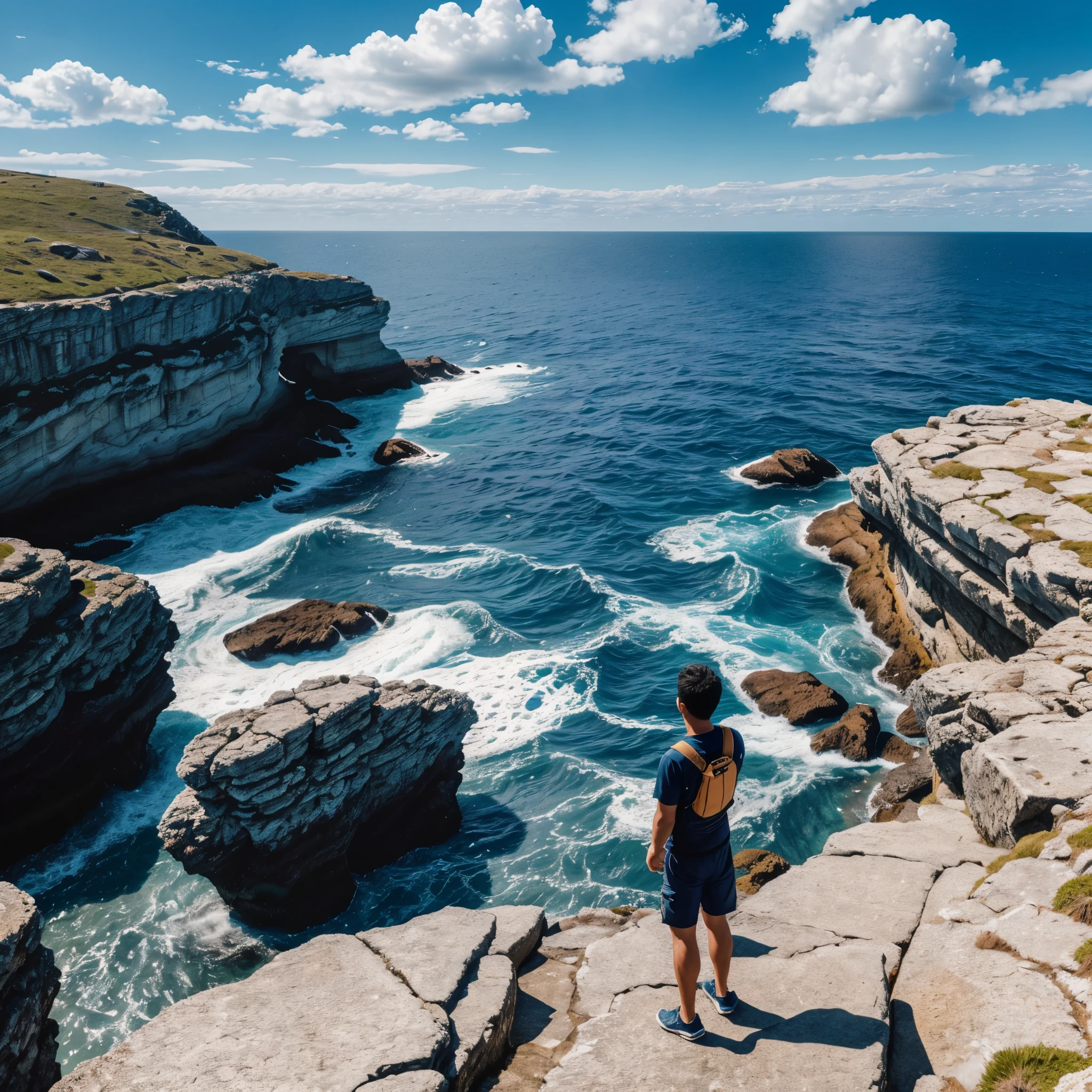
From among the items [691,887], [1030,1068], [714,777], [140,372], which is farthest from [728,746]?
[140,372]

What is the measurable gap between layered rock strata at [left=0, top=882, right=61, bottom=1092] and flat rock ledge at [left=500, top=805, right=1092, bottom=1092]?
19.8 ft

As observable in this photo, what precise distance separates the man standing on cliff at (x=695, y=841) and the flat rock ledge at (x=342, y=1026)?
79.6 inches

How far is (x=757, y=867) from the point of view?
1593 centimetres

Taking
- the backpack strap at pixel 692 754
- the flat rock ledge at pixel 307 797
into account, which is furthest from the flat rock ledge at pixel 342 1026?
the flat rock ledge at pixel 307 797

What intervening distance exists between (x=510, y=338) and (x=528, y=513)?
57.5m

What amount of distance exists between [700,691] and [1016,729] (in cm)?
811

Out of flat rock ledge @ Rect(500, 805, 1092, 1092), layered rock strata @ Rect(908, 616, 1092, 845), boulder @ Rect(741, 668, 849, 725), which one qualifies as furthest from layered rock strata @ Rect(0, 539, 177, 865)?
layered rock strata @ Rect(908, 616, 1092, 845)

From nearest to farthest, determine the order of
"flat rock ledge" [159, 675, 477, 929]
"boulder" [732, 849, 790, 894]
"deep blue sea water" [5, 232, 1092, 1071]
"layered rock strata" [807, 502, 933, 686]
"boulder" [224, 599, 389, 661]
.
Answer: "boulder" [732, 849, 790, 894] < "flat rock ledge" [159, 675, 477, 929] < "deep blue sea water" [5, 232, 1092, 1071] < "layered rock strata" [807, 502, 933, 686] < "boulder" [224, 599, 389, 661]

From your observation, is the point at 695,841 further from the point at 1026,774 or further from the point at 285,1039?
the point at 1026,774

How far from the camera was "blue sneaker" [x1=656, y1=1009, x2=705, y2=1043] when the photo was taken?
6.66 metres

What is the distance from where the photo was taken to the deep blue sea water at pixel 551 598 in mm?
17797

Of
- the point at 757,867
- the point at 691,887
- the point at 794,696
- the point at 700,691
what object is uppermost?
the point at 700,691

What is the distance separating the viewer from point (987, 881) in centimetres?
880

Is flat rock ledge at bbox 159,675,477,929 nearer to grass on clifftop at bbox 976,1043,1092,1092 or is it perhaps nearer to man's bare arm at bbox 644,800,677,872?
man's bare arm at bbox 644,800,677,872
